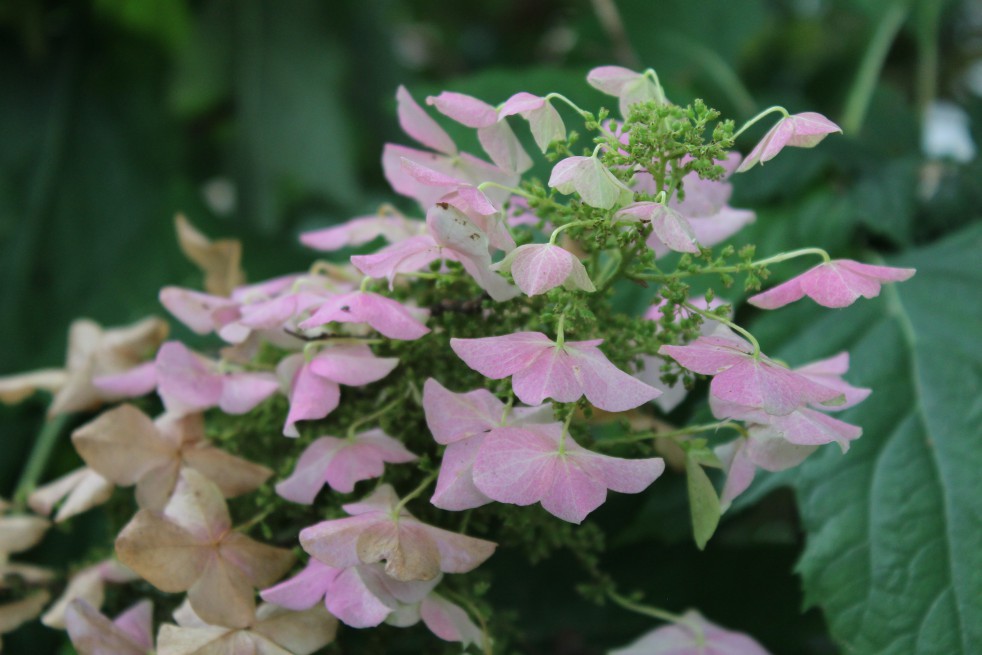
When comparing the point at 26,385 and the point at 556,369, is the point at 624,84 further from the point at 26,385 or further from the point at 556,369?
the point at 26,385

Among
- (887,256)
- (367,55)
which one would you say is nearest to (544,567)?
(887,256)

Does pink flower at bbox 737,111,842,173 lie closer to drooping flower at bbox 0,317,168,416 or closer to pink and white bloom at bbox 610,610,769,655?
pink and white bloom at bbox 610,610,769,655

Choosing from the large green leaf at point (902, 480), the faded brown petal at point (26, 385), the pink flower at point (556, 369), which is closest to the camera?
the pink flower at point (556, 369)

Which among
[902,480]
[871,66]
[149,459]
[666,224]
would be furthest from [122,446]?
[871,66]

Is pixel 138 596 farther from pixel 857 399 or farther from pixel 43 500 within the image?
pixel 857 399

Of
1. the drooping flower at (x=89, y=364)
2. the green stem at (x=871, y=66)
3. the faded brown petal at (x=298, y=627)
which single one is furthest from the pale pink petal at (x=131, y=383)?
the green stem at (x=871, y=66)

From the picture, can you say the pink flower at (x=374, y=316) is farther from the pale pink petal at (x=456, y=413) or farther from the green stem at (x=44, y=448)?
the green stem at (x=44, y=448)
